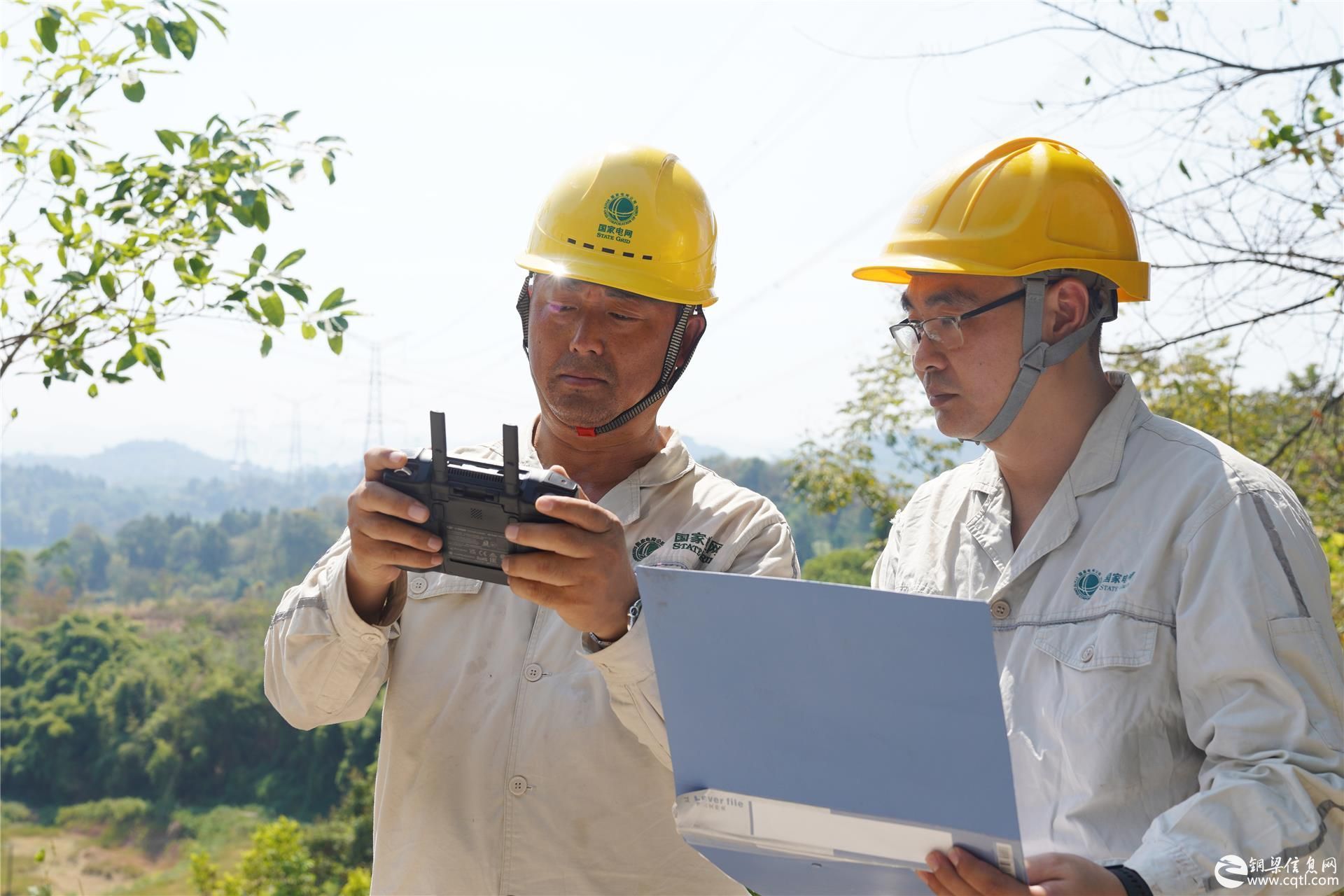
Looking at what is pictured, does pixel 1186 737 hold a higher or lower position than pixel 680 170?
lower

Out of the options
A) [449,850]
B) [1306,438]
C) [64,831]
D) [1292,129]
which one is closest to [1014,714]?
[449,850]

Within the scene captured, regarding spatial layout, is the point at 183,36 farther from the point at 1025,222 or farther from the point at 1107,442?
the point at 1107,442

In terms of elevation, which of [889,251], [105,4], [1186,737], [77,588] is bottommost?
[1186,737]

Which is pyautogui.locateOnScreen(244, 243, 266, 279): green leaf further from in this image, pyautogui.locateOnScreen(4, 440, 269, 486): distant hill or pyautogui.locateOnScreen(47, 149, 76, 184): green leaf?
pyautogui.locateOnScreen(4, 440, 269, 486): distant hill

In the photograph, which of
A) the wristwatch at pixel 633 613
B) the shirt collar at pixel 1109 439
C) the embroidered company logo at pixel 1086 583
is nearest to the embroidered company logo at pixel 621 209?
the wristwatch at pixel 633 613

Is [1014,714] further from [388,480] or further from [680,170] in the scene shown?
[680,170]

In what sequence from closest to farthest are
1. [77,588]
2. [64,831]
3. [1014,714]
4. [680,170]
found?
[1014,714]
[680,170]
[64,831]
[77,588]

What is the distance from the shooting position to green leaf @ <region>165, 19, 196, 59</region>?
3.15m

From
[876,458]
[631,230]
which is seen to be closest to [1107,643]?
[631,230]

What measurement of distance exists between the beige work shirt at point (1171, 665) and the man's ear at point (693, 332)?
92cm

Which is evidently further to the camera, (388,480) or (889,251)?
(889,251)

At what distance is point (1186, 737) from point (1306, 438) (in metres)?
3.75

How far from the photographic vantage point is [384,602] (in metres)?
A: 2.28

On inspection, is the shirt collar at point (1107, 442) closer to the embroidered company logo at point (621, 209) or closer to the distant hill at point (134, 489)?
the embroidered company logo at point (621, 209)
